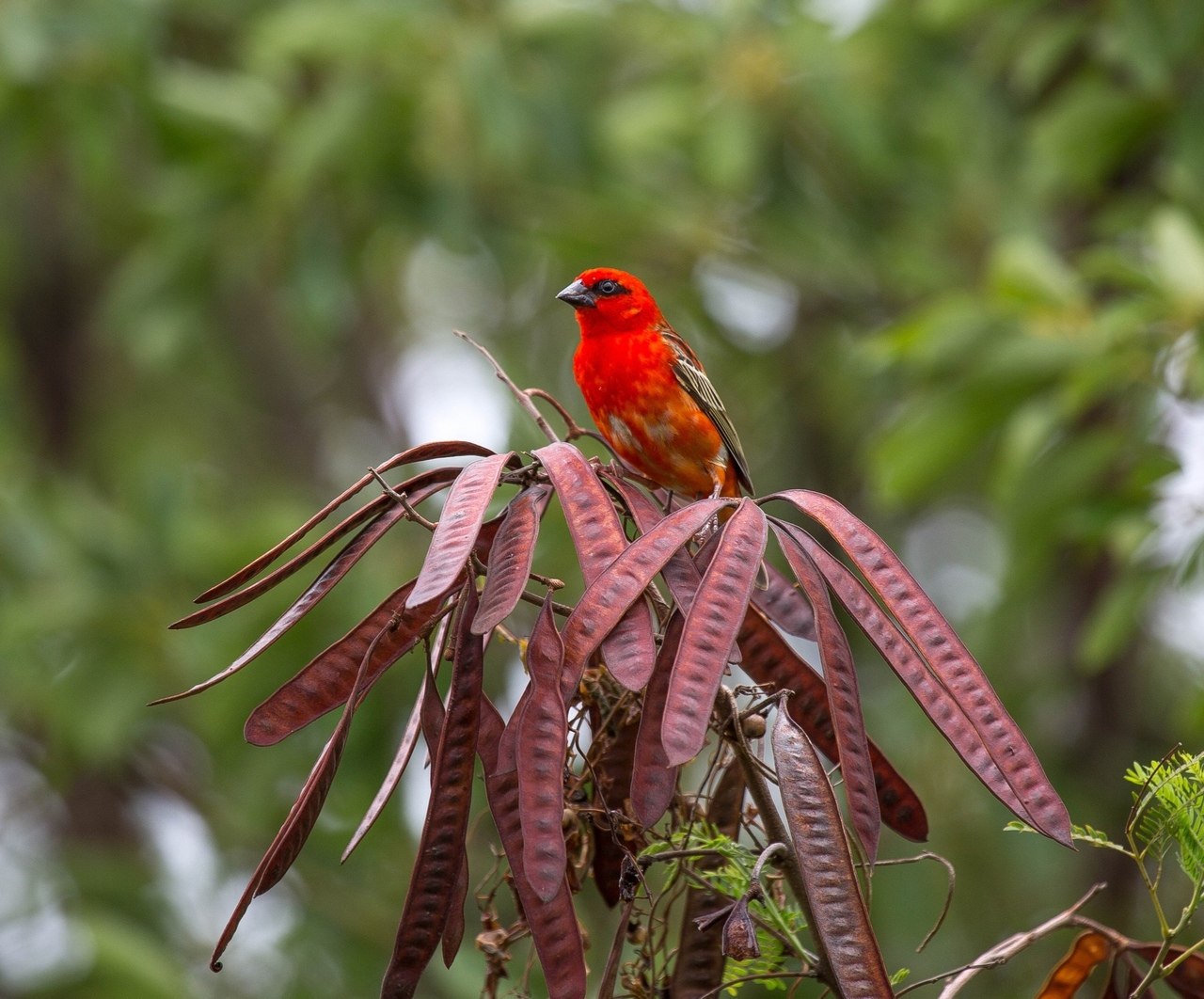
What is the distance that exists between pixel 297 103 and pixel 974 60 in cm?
324

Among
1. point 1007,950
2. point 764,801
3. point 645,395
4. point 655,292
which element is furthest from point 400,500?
point 655,292

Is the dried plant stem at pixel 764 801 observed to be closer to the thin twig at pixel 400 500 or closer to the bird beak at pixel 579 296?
the thin twig at pixel 400 500

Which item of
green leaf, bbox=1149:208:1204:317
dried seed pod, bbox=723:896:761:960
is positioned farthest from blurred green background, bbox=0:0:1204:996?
dried seed pod, bbox=723:896:761:960

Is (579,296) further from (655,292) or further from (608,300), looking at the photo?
(655,292)

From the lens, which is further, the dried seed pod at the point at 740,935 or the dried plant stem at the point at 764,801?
the dried plant stem at the point at 764,801

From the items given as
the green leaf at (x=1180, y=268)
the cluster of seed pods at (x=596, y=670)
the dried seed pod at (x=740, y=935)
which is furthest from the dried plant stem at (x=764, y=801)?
the green leaf at (x=1180, y=268)

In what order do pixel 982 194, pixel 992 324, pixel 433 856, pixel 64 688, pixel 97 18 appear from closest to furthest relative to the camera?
pixel 433 856, pixel 992 324, pixel 97 18, pixel 64 688, pixel 982 194

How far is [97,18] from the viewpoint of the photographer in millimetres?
5652

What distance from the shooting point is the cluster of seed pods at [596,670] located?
1.58 metres

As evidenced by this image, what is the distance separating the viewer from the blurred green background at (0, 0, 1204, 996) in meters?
4.98

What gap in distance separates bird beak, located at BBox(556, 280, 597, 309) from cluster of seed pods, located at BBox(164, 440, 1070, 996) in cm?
268

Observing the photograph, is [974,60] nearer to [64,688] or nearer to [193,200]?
[193,200]

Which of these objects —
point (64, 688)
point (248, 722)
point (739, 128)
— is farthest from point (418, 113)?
point (248, 722)

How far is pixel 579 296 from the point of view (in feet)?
15.1
